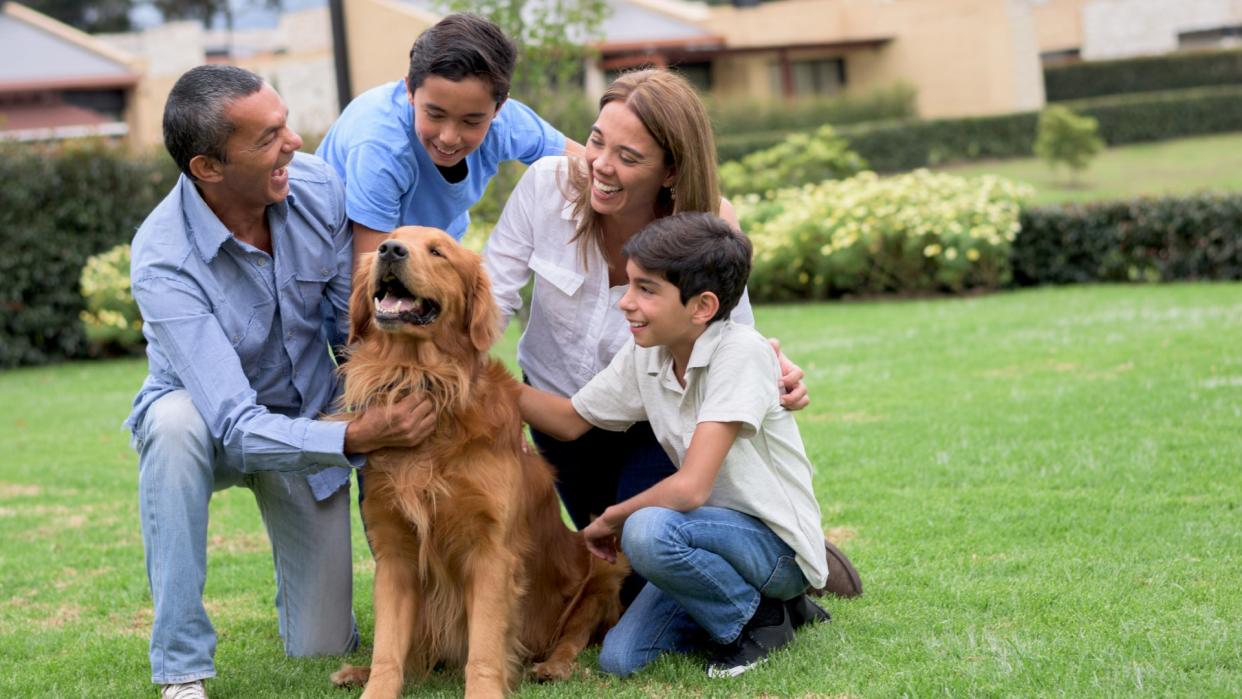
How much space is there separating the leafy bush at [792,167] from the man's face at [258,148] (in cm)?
1586

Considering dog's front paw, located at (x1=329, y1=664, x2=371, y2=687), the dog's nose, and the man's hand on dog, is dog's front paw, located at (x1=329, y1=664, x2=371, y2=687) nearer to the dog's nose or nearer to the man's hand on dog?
the man's hand on dog

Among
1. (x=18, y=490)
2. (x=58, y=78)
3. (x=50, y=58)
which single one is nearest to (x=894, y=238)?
(x=18, y=490)

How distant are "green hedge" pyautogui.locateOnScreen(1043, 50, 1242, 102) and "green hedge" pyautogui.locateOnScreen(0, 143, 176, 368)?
34040 mm

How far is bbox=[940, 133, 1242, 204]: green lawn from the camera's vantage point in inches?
1097

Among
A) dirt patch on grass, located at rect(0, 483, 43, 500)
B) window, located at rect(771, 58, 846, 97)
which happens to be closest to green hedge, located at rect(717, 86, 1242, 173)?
window, located at rect(771, 58, 846, 97)

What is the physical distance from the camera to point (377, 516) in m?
4.16

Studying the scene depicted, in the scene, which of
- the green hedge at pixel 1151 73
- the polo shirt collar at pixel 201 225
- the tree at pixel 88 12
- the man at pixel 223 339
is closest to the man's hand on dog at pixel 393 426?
the man at pixel 223 339

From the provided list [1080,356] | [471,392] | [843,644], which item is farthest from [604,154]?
[1080,356]

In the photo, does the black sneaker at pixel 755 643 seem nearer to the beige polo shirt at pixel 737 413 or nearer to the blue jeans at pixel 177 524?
the beige polo shirt at pixel 737 413

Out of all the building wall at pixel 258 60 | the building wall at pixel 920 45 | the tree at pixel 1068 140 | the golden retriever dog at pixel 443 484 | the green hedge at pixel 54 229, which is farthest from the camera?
the building wall at pixel 258 60

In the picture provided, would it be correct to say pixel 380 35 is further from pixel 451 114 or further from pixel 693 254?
pixel 693 254

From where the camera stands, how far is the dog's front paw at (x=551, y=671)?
4.33m

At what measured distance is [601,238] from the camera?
4.77 metres

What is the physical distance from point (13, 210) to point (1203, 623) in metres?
15.9
